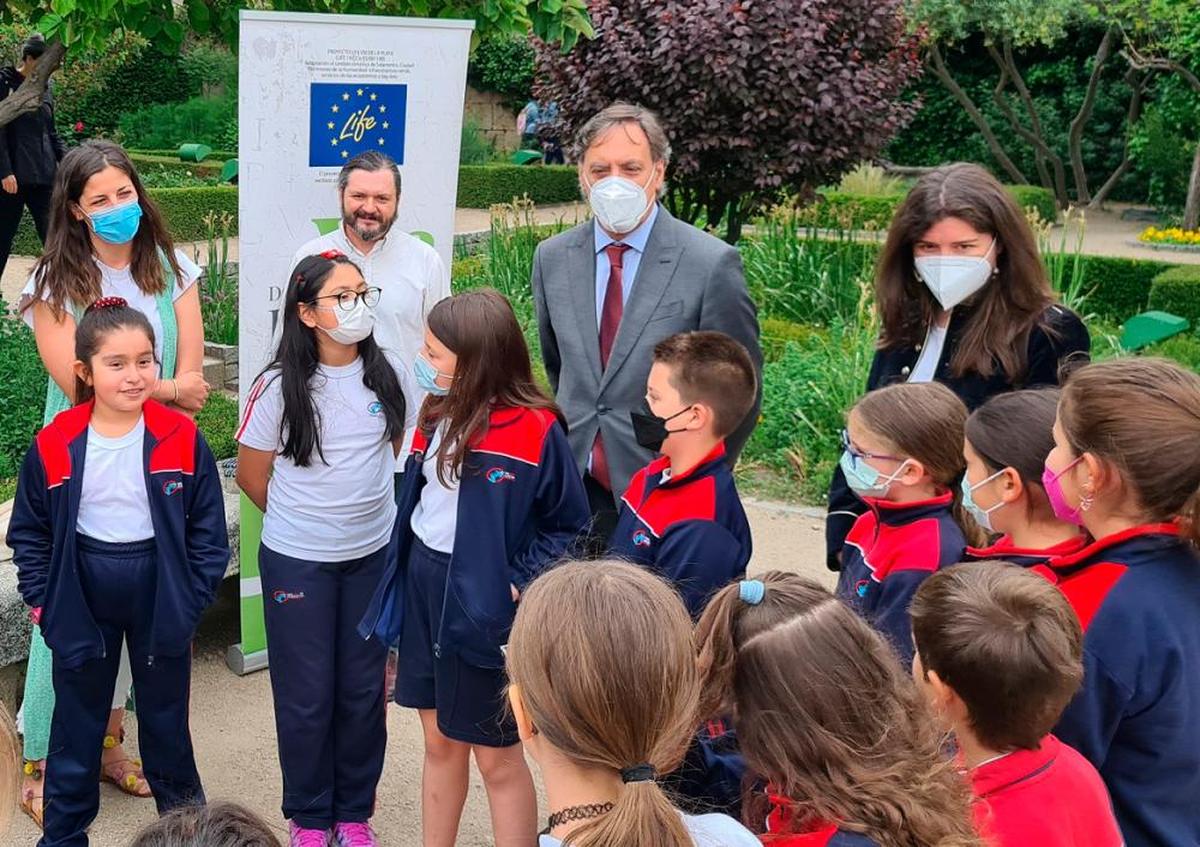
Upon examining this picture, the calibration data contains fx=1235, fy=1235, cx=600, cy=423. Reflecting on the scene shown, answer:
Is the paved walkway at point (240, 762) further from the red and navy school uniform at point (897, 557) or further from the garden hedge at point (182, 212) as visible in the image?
the garden hedge at point (182, 212)

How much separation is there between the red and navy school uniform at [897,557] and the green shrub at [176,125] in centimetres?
1789

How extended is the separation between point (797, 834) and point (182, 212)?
10.8 metres

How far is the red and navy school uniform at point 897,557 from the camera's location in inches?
102

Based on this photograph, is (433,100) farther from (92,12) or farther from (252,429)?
(252,429)

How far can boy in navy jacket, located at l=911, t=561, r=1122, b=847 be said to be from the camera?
6.32 feet

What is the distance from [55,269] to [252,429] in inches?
28.4

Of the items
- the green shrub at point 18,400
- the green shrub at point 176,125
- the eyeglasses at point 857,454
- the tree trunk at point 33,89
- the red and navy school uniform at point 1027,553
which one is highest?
the tree trunk at point 33,89

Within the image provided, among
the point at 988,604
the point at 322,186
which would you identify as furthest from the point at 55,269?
the point at 988,604

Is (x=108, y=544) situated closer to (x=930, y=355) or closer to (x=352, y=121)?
(x=352, y=121)

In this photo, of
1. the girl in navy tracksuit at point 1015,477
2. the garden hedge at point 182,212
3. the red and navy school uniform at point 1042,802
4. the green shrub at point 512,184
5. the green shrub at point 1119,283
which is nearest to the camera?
the red and navy school uniform at point 1042,802

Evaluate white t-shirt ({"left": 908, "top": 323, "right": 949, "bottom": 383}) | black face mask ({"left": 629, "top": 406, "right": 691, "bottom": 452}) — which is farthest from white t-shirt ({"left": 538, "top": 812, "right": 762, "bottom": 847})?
white t-shirt ({"left": 908, "top": 323, "right": 949, "bottom": 383})

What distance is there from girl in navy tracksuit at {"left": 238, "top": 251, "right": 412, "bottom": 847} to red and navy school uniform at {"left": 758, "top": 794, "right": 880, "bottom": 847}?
62.7 inches

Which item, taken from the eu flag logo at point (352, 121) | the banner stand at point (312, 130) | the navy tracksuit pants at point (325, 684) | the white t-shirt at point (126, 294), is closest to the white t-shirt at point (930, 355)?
the navy tracksuit pants at point (325, 684)

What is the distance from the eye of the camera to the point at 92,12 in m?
4.10
